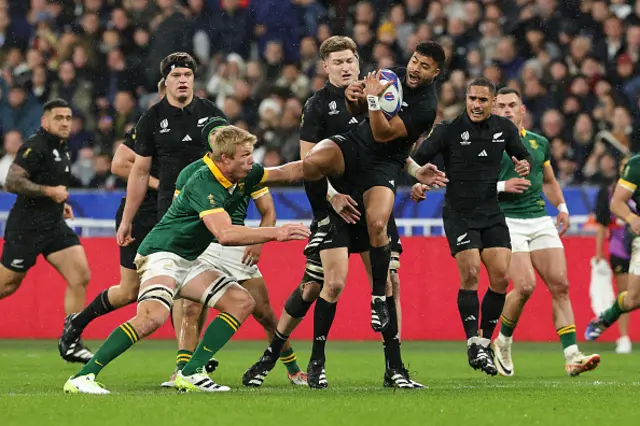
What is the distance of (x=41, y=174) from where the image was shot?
1276cm

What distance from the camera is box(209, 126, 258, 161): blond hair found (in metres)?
8.43

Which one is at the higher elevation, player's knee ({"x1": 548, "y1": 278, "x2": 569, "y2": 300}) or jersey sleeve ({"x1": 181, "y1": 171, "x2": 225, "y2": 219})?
jersey sleeve ({"x1": 181, "y1": 171, "x2": 225, "y2": 219})

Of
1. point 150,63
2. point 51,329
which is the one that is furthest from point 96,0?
point 51,329

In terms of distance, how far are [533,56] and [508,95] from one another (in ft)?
23.3

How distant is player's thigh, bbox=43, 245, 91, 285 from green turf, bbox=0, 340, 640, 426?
2.80 feet

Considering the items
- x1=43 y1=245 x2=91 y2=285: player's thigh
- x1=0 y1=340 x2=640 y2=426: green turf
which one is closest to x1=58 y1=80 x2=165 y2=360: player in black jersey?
x1=0 y1=340 x2=640 y2=426: green turf

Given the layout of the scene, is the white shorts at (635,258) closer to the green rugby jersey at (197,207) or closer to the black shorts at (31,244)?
the green rugby jersey at (197,207)

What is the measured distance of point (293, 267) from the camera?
15.4 meters

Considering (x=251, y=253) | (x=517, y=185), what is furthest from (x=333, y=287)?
(x=517, y=185)

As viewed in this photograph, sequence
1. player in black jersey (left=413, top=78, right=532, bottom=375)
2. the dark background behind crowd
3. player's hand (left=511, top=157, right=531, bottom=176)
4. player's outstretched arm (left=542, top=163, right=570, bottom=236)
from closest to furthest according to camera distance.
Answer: player's hand (left=511, top=157, right=531, bottom=176) → player in black jersey (left=413, top=78, right=532, bottom=375) → player's outstretched arm (left=542, top=163, right=570, bottom=236) → the dark background behind crowd

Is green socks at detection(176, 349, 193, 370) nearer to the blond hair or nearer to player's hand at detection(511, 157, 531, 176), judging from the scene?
the blond hair

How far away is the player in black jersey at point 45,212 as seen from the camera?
12.7 metres

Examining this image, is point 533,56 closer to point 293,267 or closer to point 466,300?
point 293,267

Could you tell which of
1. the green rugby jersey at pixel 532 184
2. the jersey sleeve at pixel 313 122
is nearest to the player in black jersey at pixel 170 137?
the jersey sleeve at pixel 313 122
